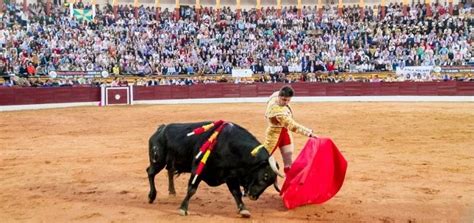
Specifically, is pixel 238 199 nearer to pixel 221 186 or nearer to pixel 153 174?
pixel 153 174

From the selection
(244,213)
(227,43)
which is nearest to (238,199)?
(244,213)

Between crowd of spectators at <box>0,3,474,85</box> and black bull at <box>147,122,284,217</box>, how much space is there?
15841mm

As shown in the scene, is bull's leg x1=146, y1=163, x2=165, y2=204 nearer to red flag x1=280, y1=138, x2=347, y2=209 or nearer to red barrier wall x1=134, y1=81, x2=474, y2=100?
red flag x1=280, y1=138, x2=347, y2=209

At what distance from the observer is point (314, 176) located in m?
5.07

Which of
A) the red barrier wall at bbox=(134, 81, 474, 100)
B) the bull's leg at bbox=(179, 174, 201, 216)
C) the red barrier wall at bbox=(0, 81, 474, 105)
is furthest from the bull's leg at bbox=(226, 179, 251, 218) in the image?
the red barrier wall at bbox=(134, 81, 474, 100)

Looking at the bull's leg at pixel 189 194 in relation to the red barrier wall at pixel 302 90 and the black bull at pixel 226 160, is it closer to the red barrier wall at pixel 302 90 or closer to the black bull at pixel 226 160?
the black bull at pixel 226 160

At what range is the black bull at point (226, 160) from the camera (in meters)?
4.65

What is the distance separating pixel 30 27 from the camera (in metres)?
22.3

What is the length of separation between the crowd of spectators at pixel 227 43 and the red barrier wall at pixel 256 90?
944mm

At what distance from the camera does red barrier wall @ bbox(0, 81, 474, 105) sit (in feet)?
65.8

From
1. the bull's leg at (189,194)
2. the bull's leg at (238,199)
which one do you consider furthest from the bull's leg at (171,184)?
the bull's leg at (238,199)

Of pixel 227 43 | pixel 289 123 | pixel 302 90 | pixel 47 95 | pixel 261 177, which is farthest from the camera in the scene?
pixel 227 43

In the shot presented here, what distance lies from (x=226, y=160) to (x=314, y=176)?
0.92 metres

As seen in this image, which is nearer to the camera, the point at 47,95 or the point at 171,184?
the point at 171,184
